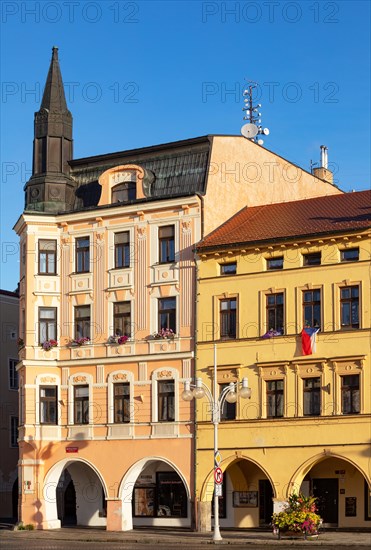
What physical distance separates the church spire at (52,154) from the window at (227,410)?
1265 cm

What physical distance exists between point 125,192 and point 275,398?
12.9 metres

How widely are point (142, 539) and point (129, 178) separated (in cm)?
1732

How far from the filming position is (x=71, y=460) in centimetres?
5531

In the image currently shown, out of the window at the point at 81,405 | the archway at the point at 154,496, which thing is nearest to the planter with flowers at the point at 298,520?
the archway at the point at 154,496

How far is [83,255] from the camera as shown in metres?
56.8

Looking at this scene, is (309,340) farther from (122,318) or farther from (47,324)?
(47,324)

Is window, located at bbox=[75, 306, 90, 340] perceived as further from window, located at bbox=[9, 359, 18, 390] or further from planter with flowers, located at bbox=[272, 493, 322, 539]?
window, located at bbox=[9, 359, 18, 390]

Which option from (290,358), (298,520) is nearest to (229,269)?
(290,358)

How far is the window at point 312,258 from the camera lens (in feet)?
164

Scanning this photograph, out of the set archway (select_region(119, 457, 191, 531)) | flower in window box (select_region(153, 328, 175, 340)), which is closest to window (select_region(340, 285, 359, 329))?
flower in window box (select_region(153, 328, 175, 340))

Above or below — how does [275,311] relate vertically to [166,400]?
above

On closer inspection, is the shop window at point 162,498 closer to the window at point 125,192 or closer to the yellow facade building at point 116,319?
the yellow facade building at point 116,319

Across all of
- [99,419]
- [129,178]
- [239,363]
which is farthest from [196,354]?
[129,178]

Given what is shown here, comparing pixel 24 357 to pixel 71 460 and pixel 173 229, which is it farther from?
pixel 173 229
